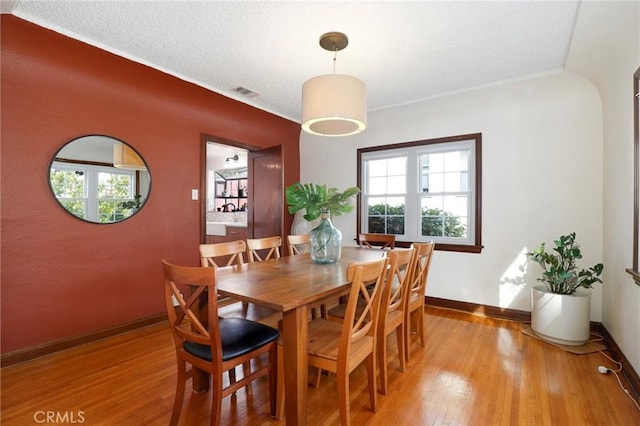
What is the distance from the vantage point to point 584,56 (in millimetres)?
2682

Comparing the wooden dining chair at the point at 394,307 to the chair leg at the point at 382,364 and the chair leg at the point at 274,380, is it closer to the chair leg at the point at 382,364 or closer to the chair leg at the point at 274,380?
the chair leg at the point at 382,364

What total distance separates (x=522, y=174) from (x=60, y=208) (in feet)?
15.0

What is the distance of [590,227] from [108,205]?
15.6 ft

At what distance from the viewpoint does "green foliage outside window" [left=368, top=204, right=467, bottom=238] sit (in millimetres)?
3820

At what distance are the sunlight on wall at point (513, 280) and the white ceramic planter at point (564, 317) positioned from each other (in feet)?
1.82

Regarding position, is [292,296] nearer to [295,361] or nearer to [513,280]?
[295,361]

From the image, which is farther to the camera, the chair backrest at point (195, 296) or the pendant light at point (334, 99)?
the pendant light at point (334, 99)

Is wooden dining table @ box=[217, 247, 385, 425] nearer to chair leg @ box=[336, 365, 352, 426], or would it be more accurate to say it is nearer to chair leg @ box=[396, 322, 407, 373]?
chair leg @ box=[336, 365, 352, 426]

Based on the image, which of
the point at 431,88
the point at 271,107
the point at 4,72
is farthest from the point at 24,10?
the point at 431,88

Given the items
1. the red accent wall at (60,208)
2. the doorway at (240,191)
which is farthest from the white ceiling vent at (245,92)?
the doorway at (240,191)

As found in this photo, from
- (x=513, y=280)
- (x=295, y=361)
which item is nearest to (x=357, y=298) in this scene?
(x=295, y=361)

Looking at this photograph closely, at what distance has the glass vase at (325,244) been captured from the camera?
2.39m

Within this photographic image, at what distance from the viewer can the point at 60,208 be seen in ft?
8.37

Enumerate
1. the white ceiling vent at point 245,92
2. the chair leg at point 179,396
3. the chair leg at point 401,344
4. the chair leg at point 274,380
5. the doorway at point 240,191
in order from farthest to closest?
the doorway at point 240,191, the white ceiling vent at point 245,92, the chair leg at point 401,344, the chair leg at point 274,380, the chair leg at point 179,396
